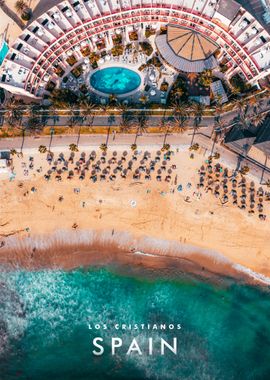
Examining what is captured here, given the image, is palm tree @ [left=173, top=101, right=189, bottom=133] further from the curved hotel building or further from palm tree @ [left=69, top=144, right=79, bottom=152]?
palm tree @ [left=69, top=144, right=79, bottom=152]

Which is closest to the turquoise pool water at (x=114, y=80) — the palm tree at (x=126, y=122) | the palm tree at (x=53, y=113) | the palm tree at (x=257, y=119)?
the palm tree at (x=126, y=122)

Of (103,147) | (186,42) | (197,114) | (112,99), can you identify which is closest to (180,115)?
(197,114)

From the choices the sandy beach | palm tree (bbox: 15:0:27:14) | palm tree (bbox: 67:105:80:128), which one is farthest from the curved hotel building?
the sandy beach

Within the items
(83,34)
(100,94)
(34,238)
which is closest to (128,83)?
(100,94)

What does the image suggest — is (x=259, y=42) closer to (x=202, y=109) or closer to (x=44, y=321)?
(x=202, y=109)

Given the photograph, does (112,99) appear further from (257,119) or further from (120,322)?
(120,322)

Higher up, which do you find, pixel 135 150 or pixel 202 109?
pixel 202 109
